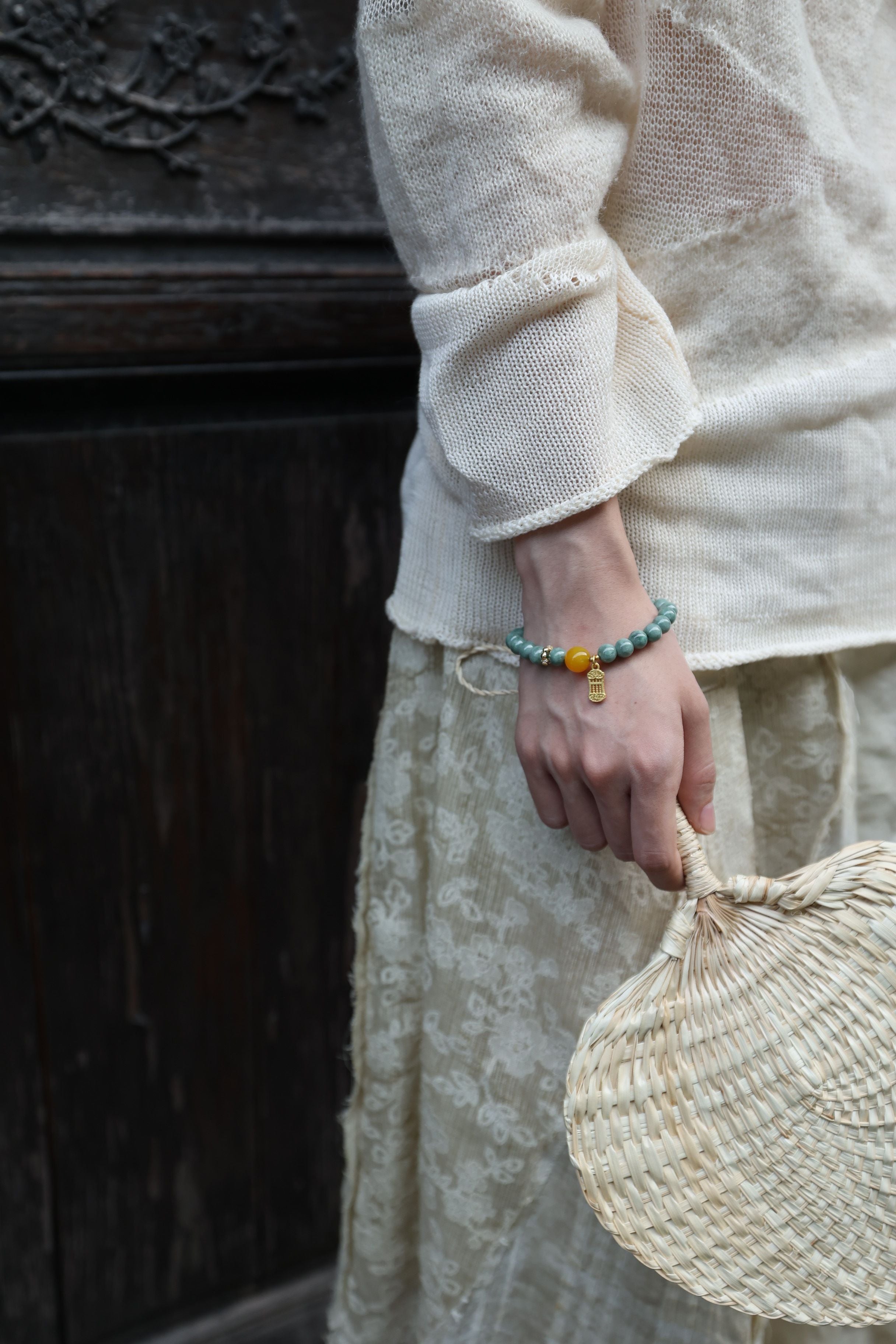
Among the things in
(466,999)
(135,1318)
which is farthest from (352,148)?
(135,1318)

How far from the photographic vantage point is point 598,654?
0.48 meters

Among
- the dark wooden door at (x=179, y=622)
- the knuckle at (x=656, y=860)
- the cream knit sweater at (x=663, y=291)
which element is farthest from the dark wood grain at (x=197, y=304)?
the knuckle at (x=656, y=860)

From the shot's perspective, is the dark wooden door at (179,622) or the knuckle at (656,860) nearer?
the knuckle at (656,860)

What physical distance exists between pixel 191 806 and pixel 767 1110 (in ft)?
2.11

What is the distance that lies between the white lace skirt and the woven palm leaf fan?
0.09 metres

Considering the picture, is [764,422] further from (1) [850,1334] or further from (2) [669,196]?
(1) [850,1334]

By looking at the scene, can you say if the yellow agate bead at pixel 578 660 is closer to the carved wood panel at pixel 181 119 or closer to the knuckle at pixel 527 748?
the knuckle at pixel 527 748

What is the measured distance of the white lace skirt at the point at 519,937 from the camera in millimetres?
584

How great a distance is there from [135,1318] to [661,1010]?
92 cm

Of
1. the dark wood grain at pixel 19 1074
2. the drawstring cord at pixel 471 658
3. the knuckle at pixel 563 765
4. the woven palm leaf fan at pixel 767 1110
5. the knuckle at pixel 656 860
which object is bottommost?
the dark wood grain at pixel 19 1074

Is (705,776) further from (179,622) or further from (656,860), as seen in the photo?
(179,622)

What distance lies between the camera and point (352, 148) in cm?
90

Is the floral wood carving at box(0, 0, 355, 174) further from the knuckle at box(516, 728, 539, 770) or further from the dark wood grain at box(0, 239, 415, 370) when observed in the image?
the knuckle at box(516, 728, 539, 770)

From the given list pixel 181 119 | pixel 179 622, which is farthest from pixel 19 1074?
pixel 181 119
